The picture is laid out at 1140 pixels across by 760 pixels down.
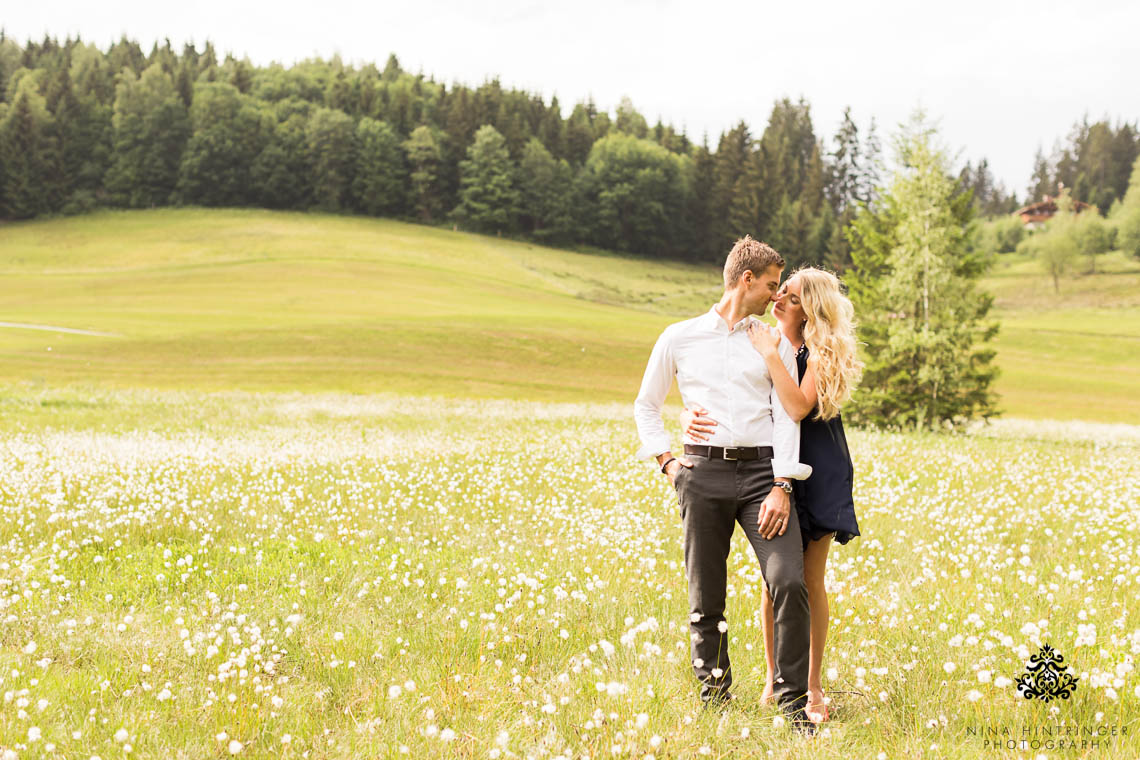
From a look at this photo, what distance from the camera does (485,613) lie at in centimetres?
602

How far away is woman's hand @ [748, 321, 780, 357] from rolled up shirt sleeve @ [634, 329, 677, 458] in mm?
539

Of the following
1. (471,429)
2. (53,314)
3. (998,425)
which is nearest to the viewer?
(471,429)

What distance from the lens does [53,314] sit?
173ft

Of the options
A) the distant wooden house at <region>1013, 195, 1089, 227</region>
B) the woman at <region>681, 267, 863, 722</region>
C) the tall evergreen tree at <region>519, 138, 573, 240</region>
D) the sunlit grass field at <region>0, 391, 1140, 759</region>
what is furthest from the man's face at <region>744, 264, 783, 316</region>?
the distant wooden house at <region>1013, 195, 1089, 227</region>

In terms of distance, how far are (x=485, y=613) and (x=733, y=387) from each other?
2629mm

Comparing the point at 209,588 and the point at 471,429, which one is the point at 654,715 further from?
the point at 471,429

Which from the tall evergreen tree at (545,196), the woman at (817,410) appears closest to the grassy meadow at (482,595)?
the woman at (817,410)

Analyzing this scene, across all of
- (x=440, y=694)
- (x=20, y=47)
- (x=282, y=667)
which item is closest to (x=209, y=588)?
(x=282, y=667)

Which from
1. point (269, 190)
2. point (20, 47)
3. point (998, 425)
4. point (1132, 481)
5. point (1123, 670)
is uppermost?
point (20, 47)

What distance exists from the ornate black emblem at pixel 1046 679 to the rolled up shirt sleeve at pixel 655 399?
2619 mm

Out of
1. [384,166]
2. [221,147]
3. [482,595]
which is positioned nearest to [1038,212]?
[384,166]

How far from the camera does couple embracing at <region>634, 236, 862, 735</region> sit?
4719mm

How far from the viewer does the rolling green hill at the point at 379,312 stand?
128 ft

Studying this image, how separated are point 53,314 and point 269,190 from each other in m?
65.7
